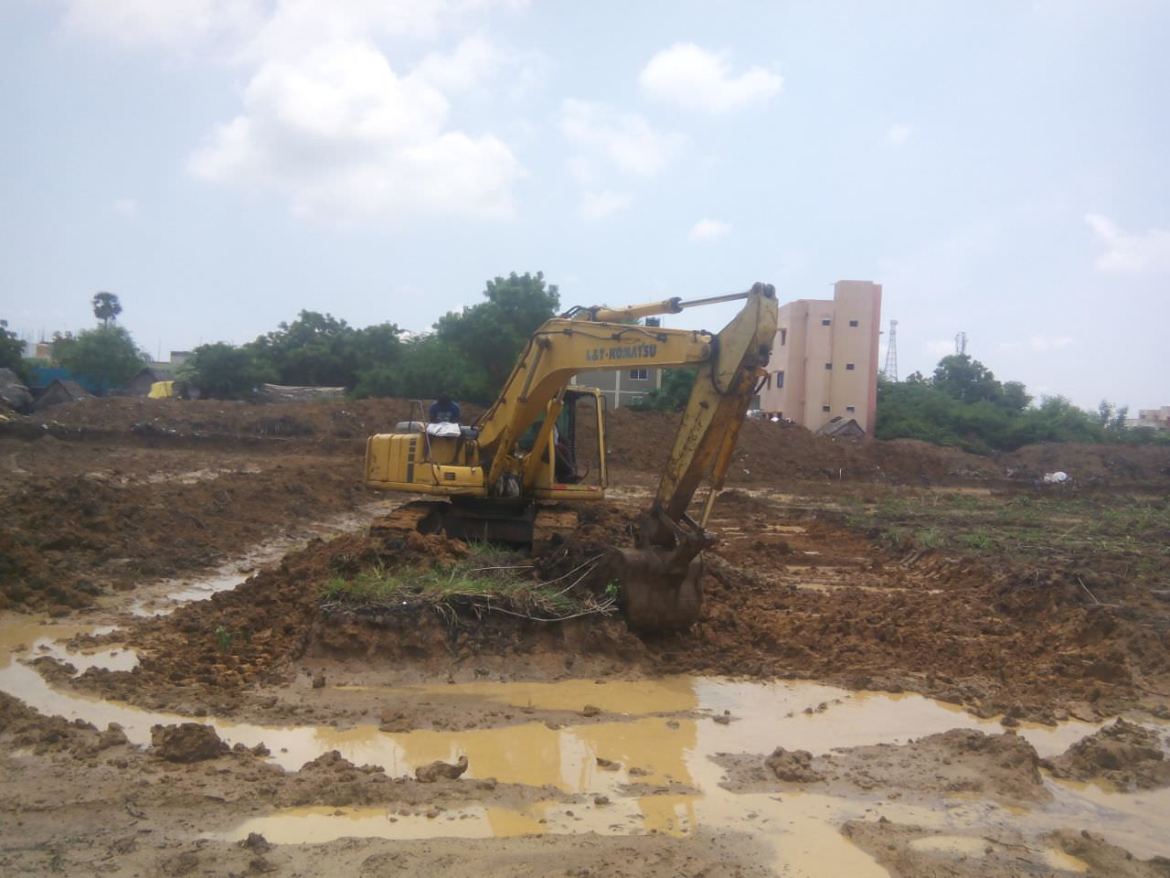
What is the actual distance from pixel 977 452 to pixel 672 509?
33282mm

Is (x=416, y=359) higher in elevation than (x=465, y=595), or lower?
higher

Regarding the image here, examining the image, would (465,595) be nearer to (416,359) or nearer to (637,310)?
(637,310)

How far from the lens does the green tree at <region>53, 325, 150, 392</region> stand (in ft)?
145

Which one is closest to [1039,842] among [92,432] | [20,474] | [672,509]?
→ [672,509]

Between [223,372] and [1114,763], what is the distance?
116ft

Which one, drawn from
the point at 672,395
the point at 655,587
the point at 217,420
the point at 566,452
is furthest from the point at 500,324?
the point at 655,587

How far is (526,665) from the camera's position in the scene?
26.4 ft

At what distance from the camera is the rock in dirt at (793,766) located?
5750 millimetres

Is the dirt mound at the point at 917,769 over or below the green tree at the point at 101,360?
below

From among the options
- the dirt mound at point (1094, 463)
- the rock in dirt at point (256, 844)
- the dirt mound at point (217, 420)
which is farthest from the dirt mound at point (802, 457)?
the rock in dirt at point (256, 844)

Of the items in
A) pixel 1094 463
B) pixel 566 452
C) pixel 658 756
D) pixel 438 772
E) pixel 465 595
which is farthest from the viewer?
pixel 1094 463

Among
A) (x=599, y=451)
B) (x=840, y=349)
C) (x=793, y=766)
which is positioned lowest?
(x=793, y=766)

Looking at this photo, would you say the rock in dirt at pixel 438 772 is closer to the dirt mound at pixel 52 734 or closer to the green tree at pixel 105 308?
the dirt mound at pixel 52 734

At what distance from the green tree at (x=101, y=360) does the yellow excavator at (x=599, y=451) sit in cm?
3818
